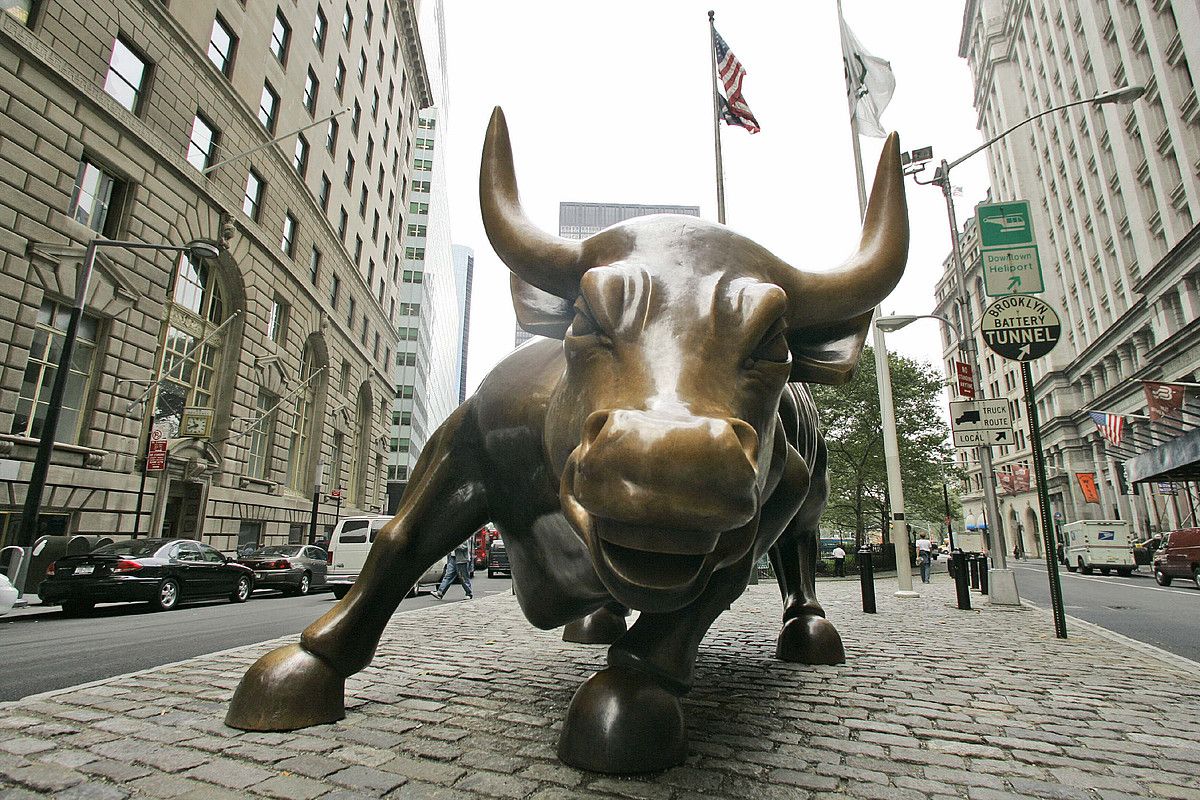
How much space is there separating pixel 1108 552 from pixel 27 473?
35.5 metres

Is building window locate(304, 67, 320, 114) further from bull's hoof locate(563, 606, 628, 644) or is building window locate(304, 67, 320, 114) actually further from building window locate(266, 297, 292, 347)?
bull's hoof locate(563, 606, 628, 644)

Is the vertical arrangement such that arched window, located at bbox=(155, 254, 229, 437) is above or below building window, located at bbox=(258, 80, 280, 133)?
below

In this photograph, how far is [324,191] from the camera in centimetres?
2978

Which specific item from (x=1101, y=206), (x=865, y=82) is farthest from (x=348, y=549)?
(x=1101, y=206)

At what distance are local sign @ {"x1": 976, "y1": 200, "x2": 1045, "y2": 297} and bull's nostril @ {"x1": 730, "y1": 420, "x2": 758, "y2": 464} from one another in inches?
309

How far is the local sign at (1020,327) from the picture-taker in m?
7.09

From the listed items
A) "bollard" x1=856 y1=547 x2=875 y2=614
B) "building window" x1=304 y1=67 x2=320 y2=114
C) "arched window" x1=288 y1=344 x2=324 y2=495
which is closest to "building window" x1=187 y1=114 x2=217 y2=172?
"building window" x1=304 y1=67 x2=320 y2=114

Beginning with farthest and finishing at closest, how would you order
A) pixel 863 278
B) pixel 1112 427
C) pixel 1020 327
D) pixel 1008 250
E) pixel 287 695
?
pixel 1112 427 < pixel 1008 250 < pixel 1020 327 < pixel 287 695 < pixel 863 278

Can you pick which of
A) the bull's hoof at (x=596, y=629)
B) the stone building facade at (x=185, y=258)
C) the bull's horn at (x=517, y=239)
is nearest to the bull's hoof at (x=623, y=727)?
the bull's horn at (x=517, y=239)

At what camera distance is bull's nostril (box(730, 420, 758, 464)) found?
5.28 feet

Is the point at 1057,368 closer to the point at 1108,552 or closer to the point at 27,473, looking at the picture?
the point at 1108,552

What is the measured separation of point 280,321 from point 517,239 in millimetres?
26064

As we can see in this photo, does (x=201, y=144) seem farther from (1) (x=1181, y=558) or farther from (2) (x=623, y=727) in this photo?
(1) (x=1181, y=558)

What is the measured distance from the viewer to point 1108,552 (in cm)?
2592
